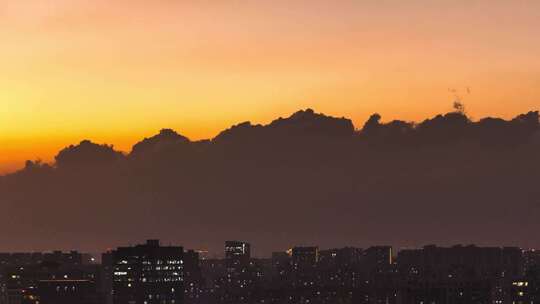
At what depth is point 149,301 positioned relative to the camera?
187375 mm

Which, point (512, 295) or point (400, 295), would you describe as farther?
point (400, 295)

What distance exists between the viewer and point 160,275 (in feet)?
620

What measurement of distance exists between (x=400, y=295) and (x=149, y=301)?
36.0 m

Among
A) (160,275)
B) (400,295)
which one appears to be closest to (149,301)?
(160,275)

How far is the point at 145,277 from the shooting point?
7407 inches

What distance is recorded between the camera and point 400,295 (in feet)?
652

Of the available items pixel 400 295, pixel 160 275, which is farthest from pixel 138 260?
pixel 400 295

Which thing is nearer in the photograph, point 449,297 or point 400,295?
point 449,297

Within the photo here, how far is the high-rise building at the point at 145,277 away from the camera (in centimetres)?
18750

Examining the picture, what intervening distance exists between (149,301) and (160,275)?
390 cm

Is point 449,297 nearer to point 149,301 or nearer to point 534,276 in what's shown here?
point 534,276

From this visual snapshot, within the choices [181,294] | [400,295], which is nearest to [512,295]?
[400,295]

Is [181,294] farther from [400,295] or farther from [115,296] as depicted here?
[400,295]

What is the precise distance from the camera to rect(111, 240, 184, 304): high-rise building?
615 ft
